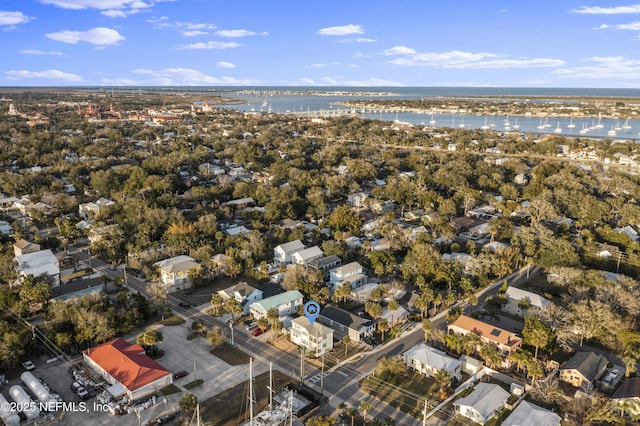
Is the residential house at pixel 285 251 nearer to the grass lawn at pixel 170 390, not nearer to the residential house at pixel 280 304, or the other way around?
the residential house at pixel 280 304

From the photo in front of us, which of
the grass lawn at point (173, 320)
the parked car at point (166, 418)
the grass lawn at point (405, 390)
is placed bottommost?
the grass lawn at point (405, 390)

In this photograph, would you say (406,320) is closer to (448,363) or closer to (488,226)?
(448,363)

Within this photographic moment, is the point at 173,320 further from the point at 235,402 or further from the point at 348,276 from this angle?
the point at 348,276

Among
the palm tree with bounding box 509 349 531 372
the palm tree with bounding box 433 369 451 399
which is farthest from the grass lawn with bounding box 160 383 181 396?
the palm tree with bounding box 509 349 531 372

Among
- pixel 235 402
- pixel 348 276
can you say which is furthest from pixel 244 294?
pixel 235 402

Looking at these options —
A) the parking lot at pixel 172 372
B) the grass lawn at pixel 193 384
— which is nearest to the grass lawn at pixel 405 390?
the parking lot at pixel 172 372

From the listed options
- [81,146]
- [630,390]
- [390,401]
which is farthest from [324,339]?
[81,146]

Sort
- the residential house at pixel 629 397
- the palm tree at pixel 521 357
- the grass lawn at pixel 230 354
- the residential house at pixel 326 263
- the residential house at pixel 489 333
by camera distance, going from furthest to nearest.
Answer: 1. the residential house at pixel 326 263
2. the residential house at pixel 489 333
3. the grass lawn at pixel 230 354
4. the palm tree at pixel 521 357
5. the residential house at pixel 629 397
